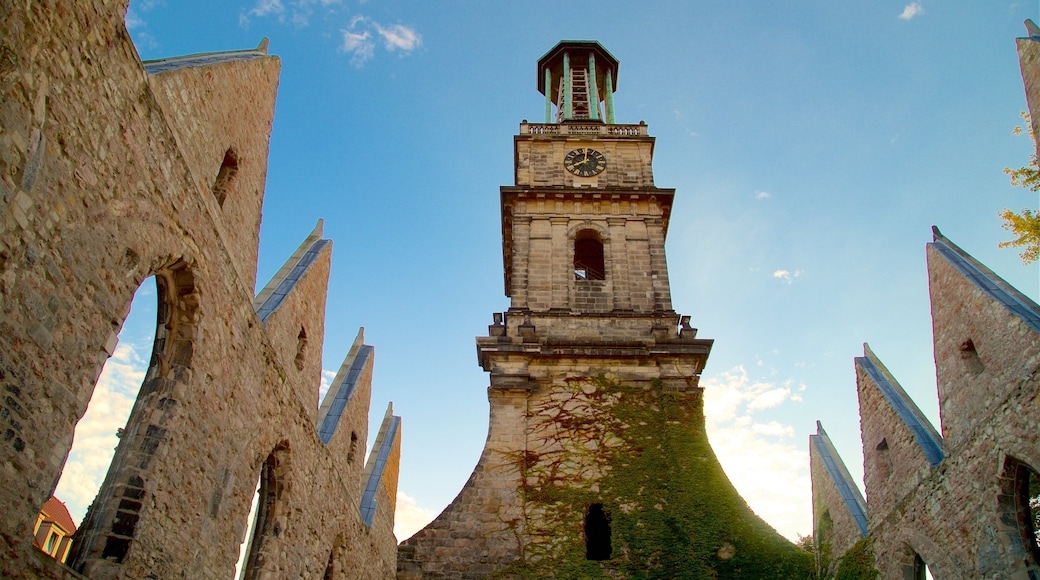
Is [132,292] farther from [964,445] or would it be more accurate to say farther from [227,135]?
[964,445]

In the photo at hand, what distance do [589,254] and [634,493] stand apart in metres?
8.92

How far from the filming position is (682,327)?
19.5 m

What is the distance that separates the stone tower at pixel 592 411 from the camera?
15.8m

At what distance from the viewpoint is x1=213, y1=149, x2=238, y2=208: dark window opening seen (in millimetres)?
9390

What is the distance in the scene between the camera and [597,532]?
55.0 ft

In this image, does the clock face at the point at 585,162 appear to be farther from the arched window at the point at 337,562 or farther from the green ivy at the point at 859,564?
the arched window at the point at 337,562

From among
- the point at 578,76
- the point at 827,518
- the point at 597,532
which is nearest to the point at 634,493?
the point at 597,532

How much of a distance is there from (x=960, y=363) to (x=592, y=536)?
803cm

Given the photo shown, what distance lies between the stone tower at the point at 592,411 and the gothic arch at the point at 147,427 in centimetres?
936

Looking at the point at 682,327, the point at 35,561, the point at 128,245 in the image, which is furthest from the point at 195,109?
the point at 682,327

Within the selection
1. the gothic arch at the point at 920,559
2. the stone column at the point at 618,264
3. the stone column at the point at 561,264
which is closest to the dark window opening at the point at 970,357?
the gothic arch at the point at 920,559

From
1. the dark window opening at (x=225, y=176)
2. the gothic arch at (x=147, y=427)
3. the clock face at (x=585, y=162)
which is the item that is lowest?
the gothic arch at (x=147, y=427)

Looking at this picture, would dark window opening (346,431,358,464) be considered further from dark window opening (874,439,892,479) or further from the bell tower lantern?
the bell tower lantern

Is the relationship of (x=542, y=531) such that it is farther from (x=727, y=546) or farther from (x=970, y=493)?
(x=970, y=493)
